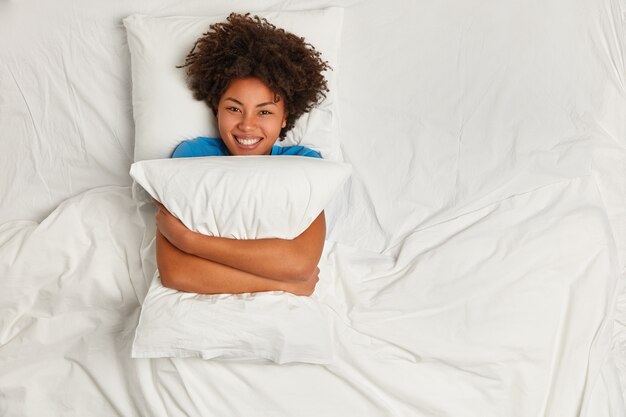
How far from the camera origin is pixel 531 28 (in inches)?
70.7

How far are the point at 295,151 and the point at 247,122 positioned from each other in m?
0.15

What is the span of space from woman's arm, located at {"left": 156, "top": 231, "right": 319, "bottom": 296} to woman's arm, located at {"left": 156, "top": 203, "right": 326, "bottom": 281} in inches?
0.4

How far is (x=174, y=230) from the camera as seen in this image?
55.2 inches

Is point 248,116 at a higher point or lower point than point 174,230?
higher

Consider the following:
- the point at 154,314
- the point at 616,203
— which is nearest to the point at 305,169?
the point at 154,314

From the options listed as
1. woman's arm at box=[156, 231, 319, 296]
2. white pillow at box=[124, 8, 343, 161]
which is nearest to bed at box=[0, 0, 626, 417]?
white pillow at box=[124, 8, 343, 161]

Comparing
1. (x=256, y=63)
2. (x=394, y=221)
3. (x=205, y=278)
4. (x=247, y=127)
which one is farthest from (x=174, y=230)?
(x=394, y=221)

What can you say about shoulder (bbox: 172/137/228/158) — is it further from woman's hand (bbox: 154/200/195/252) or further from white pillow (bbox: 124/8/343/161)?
woman's hand (bbox: 154/200/195/252)

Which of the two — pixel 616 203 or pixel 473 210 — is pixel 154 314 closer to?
pixel 473 210

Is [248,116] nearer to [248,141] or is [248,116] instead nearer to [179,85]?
[248,141]

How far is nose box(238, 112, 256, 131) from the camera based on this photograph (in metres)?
1.59

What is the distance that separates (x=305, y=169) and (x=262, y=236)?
0.49ft

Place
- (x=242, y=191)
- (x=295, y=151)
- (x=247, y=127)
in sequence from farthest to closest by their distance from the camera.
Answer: (x=295, y=151), (x=247, y=127), (x=242, y=191)

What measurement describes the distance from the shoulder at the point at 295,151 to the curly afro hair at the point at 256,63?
7 centimetres
